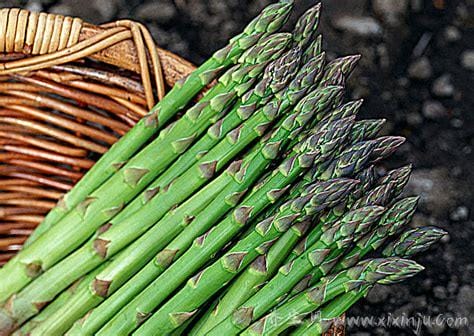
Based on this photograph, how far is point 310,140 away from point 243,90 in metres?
0.15

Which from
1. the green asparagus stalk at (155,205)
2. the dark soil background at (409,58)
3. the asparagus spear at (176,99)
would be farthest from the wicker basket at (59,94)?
the dark soil background at (409,58)

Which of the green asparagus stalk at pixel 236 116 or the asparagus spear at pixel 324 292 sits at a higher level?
the green asparagus stalk at pixel 236 116

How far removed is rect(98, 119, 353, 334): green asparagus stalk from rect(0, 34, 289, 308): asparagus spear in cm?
14

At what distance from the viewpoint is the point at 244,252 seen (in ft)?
3.49

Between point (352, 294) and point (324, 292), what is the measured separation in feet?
0.14

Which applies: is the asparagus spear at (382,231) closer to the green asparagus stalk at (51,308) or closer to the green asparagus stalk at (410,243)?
the green asparagus stalk at (410,243)

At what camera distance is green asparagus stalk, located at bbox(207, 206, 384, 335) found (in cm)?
104

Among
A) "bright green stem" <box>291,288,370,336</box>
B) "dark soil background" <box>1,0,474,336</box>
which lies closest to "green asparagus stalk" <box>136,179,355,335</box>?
"bright green stem" <box>291,288,370,336</box>

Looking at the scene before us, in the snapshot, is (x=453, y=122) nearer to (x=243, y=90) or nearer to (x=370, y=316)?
(x=370, y=316)

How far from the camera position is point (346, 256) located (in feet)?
3.64

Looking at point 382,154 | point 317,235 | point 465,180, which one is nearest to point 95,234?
point 317,235

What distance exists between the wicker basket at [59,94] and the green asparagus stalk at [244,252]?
41 cm

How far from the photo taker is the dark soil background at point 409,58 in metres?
1.94

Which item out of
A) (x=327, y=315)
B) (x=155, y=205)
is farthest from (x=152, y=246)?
(x=327, y=315)
